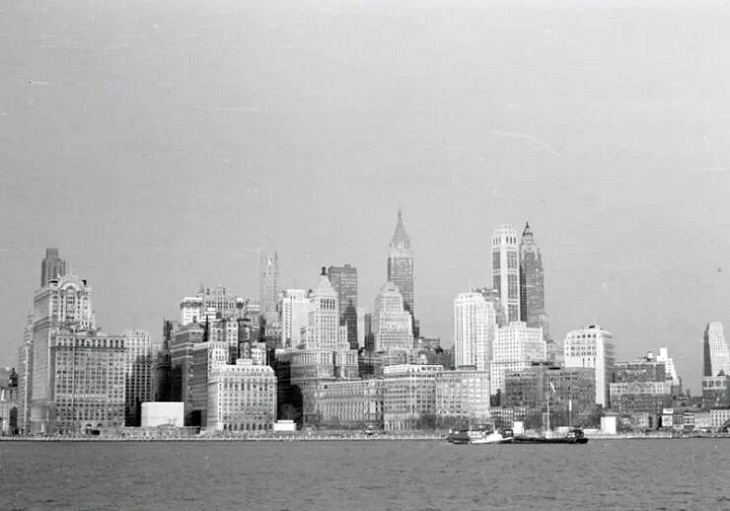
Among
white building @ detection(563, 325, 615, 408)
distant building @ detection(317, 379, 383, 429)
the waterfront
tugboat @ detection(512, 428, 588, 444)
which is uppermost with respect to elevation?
white building @ detection(563, 325, 615, 408)

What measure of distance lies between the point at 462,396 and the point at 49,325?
5060 cm

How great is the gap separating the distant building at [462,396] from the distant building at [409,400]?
0.99 meters

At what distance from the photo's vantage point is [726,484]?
59031mm

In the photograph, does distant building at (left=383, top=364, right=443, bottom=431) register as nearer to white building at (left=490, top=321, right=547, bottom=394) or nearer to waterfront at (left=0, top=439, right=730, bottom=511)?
white building at (left=490, top=321, right=547, bottom=394)

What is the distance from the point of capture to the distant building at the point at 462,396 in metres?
166

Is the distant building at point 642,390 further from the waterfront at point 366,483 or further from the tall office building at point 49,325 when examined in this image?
the waterfront at point 366,483

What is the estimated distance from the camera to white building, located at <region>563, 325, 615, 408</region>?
191m

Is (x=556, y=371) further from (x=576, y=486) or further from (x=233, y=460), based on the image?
(x=576, y=486)

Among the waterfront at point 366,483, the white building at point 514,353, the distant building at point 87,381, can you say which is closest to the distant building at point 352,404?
the white building at point 514,353

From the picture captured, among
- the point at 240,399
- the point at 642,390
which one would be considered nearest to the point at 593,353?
the point at 642,390

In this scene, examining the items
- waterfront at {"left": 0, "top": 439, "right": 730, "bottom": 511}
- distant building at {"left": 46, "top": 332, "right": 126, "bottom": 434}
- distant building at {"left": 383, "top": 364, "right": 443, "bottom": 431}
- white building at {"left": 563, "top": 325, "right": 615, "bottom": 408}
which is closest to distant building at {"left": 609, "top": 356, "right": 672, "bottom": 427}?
white building at {"left": 563, "top": 325, "right": 615, "bottom": 408}

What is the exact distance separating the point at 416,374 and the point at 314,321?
31492mm

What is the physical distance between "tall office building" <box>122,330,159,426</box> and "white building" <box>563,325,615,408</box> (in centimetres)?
5788

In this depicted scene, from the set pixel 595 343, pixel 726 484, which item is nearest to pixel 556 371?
pixel 595 343
